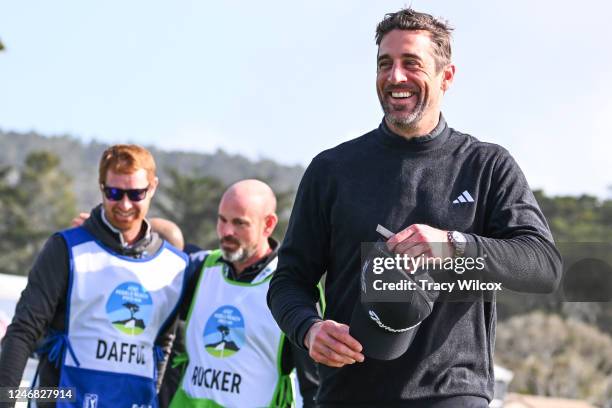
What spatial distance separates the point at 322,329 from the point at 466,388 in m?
0.53

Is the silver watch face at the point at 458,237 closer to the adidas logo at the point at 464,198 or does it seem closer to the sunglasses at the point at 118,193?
the adidas logo at the point at 464,198

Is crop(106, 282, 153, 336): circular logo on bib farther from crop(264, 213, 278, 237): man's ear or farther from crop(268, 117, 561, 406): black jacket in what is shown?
crop(268, 117, 561, 406): black jacket

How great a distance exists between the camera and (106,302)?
5.65 m

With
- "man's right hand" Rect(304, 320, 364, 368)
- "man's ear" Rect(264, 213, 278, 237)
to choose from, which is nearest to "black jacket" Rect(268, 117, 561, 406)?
"man's right hand" Rect(304, 320, 364, 368)

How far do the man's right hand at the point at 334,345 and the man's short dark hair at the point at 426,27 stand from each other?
3.36ft

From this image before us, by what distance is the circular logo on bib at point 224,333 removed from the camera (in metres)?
5.87

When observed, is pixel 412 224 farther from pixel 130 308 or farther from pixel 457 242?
pixel 130 308

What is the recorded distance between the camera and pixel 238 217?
6.29 meters

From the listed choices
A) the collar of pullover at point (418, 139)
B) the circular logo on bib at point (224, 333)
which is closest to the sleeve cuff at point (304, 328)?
the collar of pullover at point (418, 139)

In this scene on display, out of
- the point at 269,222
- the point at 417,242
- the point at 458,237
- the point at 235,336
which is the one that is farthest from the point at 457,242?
the point at 269,222

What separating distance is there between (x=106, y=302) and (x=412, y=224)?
2634mm

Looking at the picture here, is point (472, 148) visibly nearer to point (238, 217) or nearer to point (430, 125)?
point (430, 125)

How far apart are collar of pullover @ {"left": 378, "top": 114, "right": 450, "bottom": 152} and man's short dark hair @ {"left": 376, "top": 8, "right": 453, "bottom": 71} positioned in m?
0.21

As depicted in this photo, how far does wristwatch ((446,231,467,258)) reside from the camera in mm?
3240
